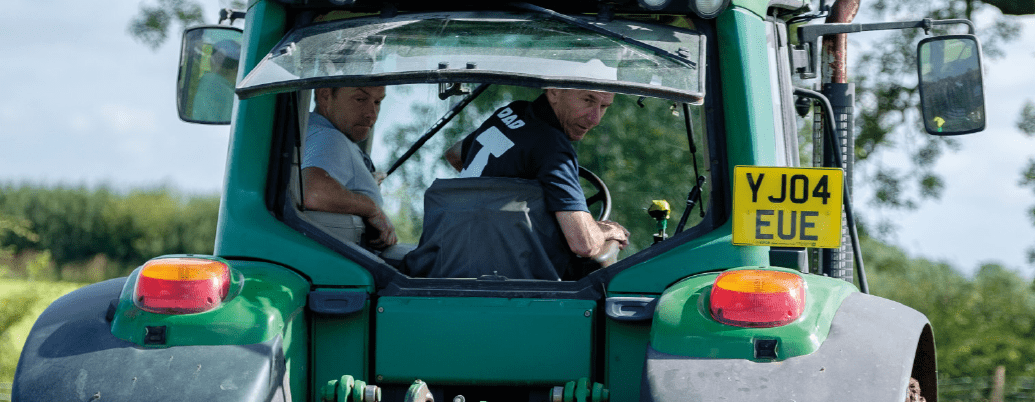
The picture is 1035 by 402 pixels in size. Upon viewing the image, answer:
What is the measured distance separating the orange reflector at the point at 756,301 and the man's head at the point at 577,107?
1003mm

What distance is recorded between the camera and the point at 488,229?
3.09 m

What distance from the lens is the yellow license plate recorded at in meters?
2.75

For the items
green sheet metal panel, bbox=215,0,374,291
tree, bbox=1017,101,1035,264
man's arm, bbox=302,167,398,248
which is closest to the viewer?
green sheet metal panel, bbox=215,0,374,291

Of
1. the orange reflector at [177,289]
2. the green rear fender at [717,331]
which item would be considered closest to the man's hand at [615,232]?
the green rear fender at [717,331]

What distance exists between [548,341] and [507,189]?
47 cm

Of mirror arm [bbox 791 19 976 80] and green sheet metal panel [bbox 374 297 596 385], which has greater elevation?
mirror arm [bbox 791 19 976 80]

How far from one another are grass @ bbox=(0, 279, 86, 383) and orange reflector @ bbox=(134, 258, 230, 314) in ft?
22.1

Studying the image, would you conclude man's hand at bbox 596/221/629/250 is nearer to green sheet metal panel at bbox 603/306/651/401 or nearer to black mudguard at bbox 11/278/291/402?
green sheet metal panel at bbox 603/306/651/401

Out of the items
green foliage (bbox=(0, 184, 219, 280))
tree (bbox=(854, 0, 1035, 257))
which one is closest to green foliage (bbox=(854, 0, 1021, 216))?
tree (bbox=(854, 0, 1035, 257))

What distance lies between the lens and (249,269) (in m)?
2.96

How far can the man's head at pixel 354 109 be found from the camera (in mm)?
3541

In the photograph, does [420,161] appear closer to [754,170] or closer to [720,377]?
[754,170]

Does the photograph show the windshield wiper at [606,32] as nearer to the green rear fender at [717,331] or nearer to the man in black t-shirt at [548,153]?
the man in black t-shirt at [548,153]

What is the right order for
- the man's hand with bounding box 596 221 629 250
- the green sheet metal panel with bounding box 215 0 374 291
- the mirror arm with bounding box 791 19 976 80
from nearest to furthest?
the green sheet metal panel with bounding box 215 0 374 291 < the man's hand with bounding box 596 221 629 250 < the mirror arm with bounding box 791 19 976 80
